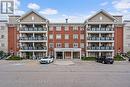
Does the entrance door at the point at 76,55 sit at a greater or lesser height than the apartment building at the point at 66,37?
lesser

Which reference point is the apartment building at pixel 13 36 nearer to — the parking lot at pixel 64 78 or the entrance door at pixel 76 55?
the entrance door at pixel 76 55

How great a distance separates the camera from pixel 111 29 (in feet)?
191

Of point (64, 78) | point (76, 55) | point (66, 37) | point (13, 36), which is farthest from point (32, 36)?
point (64, 78)

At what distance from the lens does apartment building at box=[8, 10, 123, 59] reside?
191 ft

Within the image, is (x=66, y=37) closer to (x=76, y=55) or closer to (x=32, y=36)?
(x=76, y=55)

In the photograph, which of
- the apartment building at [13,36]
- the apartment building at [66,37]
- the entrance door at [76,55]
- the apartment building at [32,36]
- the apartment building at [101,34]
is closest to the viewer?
the apartment building at [101,34]

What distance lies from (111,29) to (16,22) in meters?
24.4

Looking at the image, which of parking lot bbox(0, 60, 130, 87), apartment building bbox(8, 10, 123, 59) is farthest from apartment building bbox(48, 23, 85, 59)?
parking lot bbox(0, 60, 130, 87)

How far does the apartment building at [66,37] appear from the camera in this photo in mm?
58312

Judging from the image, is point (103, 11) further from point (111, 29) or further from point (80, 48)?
point (80, 48)

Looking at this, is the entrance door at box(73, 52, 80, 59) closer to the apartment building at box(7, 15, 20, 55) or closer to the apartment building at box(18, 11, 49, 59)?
the apartment building at box(18, 11, 49, 59)

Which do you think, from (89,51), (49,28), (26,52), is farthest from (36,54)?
(89,51)

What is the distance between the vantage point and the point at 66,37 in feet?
205

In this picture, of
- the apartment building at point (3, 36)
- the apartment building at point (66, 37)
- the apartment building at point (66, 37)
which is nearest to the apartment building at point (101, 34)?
the apartment building at point (66, 37)
